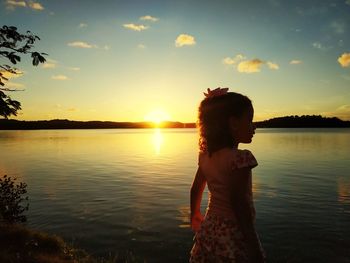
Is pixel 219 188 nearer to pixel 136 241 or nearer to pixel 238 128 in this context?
pixel 238 128

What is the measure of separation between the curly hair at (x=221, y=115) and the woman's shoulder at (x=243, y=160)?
9.7 inches

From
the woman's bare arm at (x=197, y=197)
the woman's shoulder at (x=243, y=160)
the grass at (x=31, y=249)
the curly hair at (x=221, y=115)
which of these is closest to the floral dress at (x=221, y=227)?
the woman's shoulder at (x=243, y=160)

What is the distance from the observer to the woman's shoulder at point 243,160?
3.16 m

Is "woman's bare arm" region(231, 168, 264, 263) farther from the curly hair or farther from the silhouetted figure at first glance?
the curly hair

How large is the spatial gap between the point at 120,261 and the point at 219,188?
1043 cm

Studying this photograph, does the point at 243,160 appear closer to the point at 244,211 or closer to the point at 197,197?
the point at 244,211

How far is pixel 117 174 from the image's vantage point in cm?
3606

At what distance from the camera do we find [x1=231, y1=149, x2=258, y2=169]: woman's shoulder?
3.16m

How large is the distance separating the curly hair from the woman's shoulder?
247 millimetres

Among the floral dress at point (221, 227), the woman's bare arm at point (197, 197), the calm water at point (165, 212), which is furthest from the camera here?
the calm water at point (165, 212)

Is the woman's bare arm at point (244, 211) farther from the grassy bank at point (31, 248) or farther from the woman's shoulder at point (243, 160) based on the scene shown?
the grassy bank at point (31, 248)

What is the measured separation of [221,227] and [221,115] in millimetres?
1166

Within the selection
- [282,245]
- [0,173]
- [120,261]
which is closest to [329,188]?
[282,245]

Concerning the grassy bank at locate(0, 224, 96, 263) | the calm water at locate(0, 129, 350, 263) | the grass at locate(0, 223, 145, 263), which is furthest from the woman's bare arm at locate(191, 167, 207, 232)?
the calm water at locate(0, 129, 350, 263)
